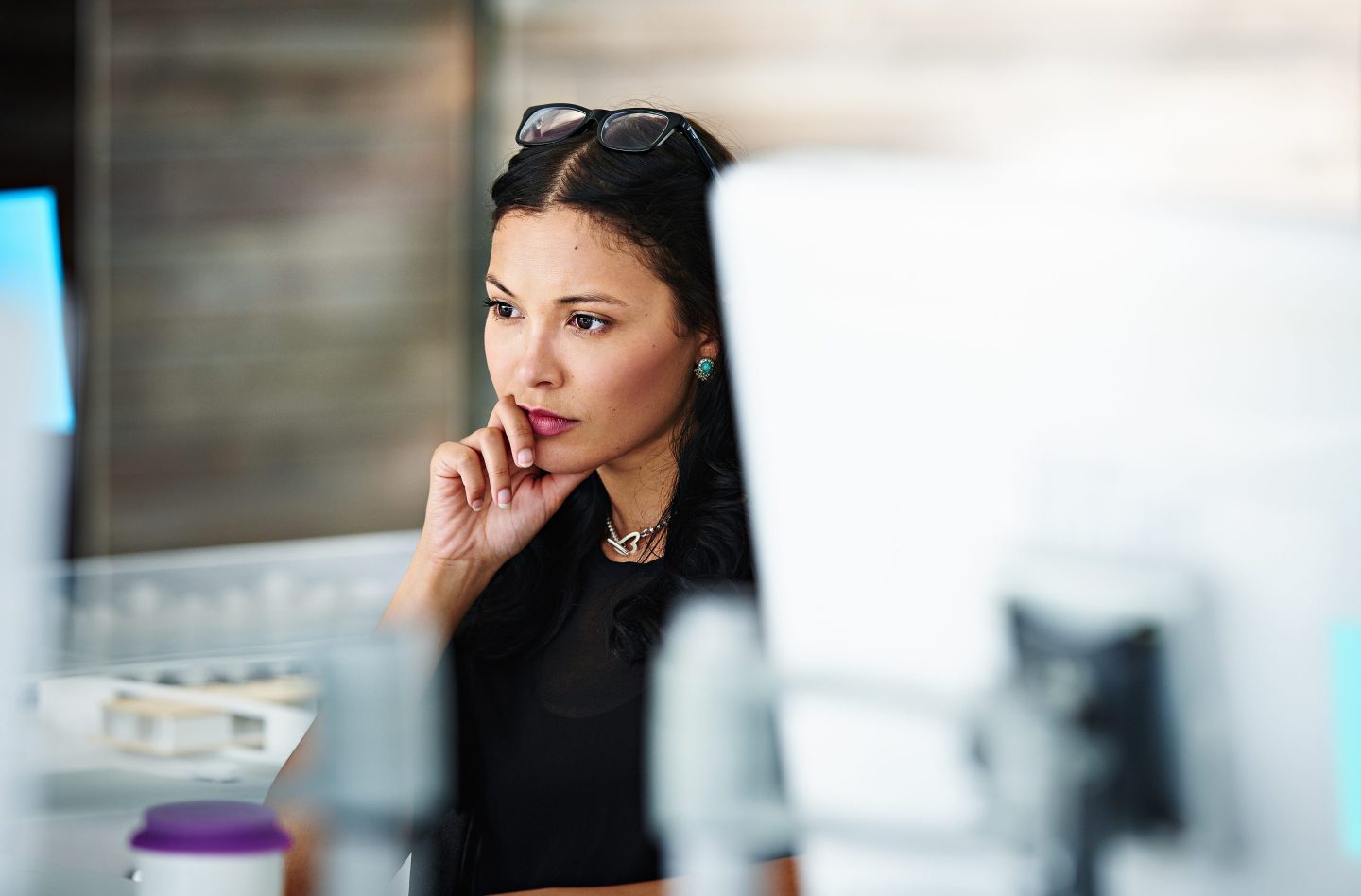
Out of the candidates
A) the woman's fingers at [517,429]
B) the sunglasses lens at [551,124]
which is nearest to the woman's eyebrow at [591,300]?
the woman's fingers at [517,429]

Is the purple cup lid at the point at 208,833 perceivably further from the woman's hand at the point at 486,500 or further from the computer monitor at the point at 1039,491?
the woman's hand at the point at 486,500

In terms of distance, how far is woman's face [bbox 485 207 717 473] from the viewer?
1.31 metres

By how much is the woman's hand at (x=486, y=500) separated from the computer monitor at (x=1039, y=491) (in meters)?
0.78

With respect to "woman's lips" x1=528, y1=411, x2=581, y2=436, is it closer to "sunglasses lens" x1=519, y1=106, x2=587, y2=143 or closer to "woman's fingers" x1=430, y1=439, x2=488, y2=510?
"woman's fingers" x1=430, y1=439, x2=488, y2=510

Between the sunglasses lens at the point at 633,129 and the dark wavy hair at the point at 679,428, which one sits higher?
the sunglasses lens at the point at 633,129

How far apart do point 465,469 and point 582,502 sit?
149mm

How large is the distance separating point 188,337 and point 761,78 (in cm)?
178

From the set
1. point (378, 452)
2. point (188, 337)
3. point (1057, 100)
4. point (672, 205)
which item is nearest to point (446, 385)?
point (378, 452)

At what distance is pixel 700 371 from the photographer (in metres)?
1.42

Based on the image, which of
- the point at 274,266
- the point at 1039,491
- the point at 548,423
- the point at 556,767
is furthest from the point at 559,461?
the point at 274,266

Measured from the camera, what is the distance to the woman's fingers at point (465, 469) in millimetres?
1426

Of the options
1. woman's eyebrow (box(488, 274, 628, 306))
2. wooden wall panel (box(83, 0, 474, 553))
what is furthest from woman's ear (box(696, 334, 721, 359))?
wooden wall panel (box(83, 0, 474, 553))

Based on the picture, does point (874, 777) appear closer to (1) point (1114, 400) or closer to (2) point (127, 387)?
(1) point (1114, 400)

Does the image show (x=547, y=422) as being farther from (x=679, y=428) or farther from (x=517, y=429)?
(x=679, y=428)
